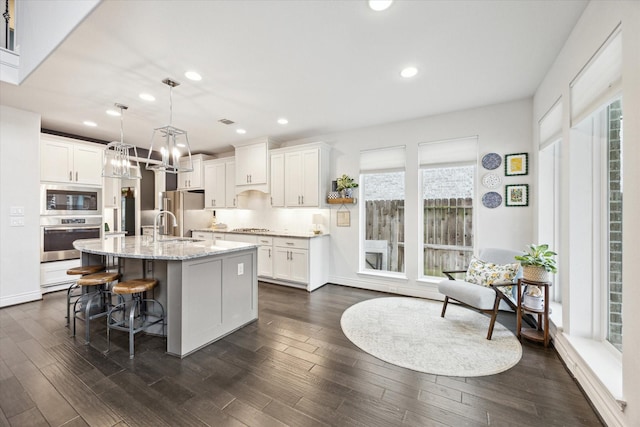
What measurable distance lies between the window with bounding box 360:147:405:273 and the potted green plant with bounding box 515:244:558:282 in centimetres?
198

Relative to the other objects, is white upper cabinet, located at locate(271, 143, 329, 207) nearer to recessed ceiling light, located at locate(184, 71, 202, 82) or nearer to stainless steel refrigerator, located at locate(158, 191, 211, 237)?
recessed ceiling light, located at locate(184, 71, 202, 82)

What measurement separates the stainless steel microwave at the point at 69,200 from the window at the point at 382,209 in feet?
15.8

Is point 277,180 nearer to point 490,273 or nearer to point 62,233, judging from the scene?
point 62,233

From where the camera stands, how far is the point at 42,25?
257 cm

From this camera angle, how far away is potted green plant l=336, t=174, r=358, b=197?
15.4 feet

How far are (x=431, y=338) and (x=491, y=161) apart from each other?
2.54m

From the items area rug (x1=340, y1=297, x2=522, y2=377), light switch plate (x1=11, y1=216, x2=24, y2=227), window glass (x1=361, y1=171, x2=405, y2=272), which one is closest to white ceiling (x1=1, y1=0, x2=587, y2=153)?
window glass (x1=361, y1=171, x2=405, y2=272)

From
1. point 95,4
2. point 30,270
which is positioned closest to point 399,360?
point 95,4

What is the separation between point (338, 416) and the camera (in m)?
1.73

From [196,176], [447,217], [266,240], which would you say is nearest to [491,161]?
[447,217]

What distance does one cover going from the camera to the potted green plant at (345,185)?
15.4 ft

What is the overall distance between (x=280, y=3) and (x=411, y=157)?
3.02 m

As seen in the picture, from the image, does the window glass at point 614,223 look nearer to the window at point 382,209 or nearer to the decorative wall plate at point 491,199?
the decorative wall plate at point 491,199

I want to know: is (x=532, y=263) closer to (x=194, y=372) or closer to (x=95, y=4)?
(x=194, y=372)
